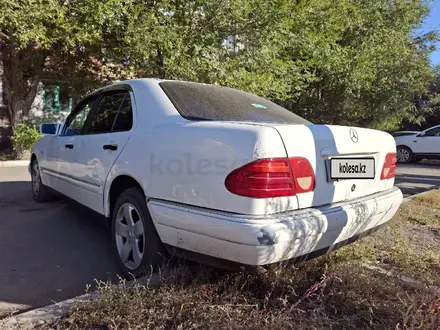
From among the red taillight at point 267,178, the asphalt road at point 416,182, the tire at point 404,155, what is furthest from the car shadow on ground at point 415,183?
A: the red taillight at point 267,178

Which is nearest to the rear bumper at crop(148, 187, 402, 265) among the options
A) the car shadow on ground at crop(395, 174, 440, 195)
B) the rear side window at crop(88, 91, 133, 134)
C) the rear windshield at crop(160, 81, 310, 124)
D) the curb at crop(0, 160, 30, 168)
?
the rear windshield at crop(160, 81, 310, 124)

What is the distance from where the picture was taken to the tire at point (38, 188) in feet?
17.0

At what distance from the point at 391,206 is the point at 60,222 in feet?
11.9

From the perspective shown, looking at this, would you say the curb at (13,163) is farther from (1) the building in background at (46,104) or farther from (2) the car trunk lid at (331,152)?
(2) the car trunk lid at (331,152)

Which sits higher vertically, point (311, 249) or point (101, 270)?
point (311, 249)

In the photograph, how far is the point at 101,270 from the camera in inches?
123

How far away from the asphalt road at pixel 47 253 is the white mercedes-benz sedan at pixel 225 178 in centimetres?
39

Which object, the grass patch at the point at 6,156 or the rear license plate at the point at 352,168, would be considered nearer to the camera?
the rear license plate at the point at 352,168

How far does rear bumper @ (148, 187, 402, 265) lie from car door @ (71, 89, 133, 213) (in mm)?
770

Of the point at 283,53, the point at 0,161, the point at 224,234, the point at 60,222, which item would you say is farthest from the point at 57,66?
the point at 224,234

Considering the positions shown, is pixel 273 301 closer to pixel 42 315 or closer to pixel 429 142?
pixel 42 315

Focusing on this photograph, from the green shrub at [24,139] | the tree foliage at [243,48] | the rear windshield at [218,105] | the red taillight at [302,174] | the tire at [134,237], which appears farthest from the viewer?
the green shrub at [24,139]

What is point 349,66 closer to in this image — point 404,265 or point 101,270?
point 404,265

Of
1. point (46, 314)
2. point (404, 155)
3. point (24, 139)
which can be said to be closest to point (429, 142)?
point (404, 155)
